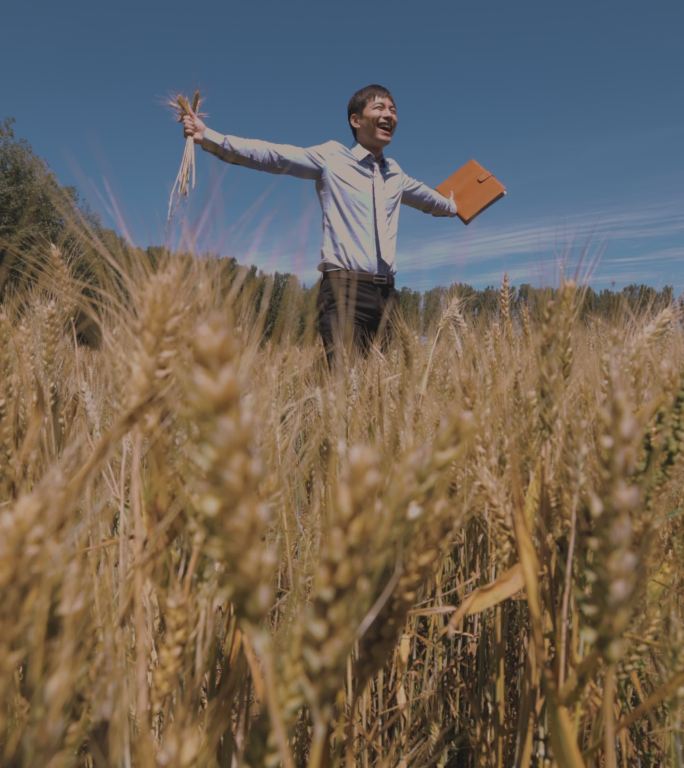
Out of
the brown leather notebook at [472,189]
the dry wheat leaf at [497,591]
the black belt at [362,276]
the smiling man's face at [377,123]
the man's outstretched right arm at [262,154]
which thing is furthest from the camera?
the brown leather notebook at [472,189]

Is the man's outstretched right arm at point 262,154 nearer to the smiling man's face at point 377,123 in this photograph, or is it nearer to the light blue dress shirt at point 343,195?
the light blue dress shirt at point 343,195

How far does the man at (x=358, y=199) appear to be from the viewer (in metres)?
3.46

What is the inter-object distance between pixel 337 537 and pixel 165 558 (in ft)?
1.00

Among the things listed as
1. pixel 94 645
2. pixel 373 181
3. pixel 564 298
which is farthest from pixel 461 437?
pixel 373 181

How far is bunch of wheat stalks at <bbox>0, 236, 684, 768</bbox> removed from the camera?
1.19 ft

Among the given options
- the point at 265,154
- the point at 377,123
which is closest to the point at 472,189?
the point at 377,123

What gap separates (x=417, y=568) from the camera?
47 centimetres

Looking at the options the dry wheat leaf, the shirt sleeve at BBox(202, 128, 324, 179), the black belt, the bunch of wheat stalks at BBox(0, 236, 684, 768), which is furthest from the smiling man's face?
the dry wheat leaf

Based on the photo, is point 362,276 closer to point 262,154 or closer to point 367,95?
point 262,154

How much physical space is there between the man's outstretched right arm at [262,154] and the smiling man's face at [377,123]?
38 centimetres

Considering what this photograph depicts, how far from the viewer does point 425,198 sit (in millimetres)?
4219

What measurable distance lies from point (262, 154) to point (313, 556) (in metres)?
A: 2.99

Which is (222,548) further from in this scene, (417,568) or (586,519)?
(586,519)

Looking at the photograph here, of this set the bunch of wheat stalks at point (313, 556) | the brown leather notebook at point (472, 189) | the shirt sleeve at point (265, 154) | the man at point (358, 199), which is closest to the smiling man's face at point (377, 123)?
the man at point (358, 199)
